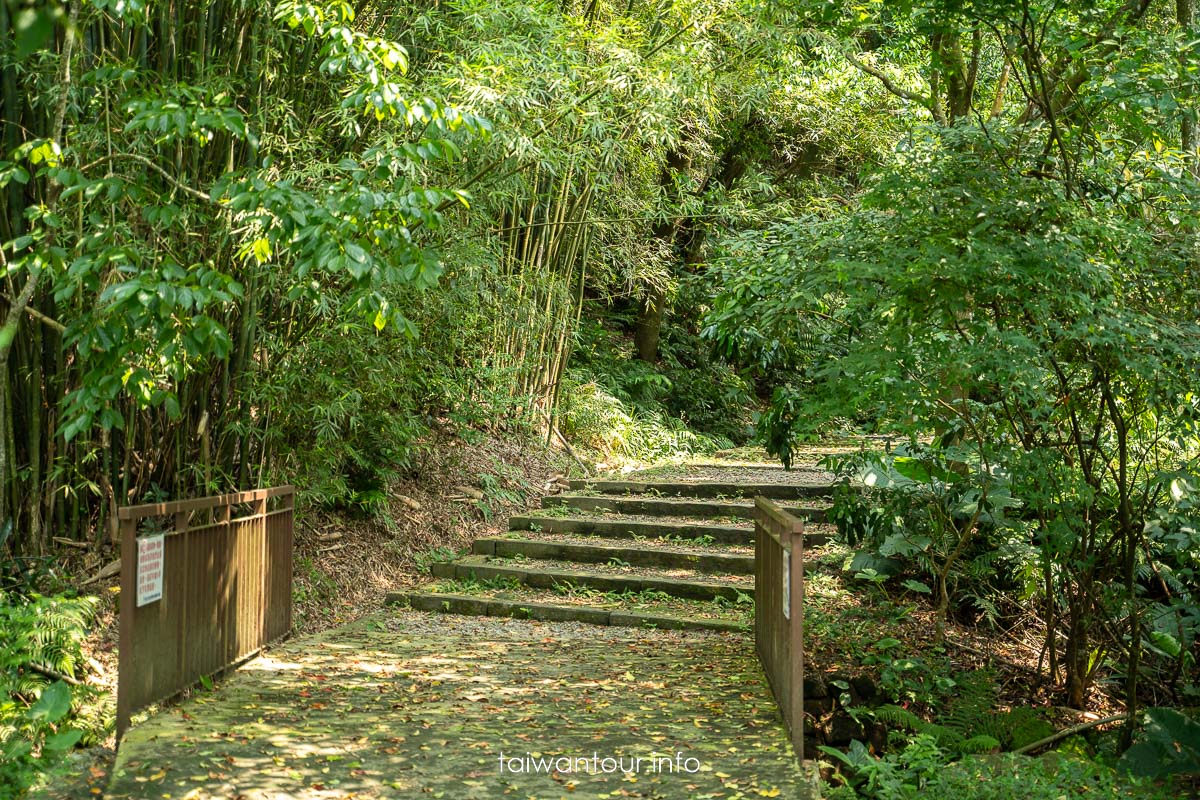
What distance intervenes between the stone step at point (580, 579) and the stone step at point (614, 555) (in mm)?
122

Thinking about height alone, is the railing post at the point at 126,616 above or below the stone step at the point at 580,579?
above

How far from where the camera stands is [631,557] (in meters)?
6.47

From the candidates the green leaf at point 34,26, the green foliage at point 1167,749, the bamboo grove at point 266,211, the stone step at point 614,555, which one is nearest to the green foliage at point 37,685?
the bamboo grove at point 266,211

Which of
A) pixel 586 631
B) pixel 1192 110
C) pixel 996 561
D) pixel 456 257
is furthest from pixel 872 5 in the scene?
pixel 586 631

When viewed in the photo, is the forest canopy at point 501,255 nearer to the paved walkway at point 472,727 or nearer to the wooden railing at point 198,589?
the wooden railing at point 198,589

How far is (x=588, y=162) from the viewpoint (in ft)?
20.7

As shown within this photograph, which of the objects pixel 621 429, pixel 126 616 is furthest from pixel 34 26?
pixel 621 429

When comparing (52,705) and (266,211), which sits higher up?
(266,211)

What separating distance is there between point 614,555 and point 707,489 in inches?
51.3

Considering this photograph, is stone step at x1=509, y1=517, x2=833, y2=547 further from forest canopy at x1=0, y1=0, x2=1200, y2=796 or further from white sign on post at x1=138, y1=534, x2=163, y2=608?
white sign on post at x1=138, y1=534, x2=163, y2=608

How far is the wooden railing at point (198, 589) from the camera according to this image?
11.2 feet

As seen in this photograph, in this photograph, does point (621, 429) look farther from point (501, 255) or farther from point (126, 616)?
point (126, 616)

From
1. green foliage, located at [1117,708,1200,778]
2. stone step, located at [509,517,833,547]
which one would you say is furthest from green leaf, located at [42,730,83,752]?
stone step, located at [509,517,833,547]

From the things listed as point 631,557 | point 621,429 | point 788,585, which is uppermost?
point 621,429
